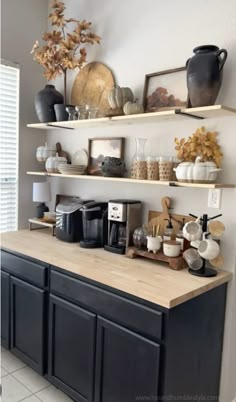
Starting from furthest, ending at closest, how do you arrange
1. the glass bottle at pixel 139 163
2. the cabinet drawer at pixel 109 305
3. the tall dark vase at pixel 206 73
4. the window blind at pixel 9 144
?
the window blind at pixel 9 144, the glass bottle at pixel 139 163, the tall dark vase at pixel 206 73, the cabinet drawer at pixel 109 305

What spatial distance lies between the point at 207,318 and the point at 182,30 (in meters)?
1.73

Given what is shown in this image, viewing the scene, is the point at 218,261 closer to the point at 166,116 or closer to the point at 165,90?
the point at 166,116

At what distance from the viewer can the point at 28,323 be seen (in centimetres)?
214

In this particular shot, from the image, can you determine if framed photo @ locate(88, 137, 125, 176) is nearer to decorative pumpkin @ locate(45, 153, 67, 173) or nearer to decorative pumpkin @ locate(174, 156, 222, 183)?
decorative pumpkin @ locate(45, 153, 67, 173)

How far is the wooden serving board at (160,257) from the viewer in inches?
72.2

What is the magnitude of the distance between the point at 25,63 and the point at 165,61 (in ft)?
4.46

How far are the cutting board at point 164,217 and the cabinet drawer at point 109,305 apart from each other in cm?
64

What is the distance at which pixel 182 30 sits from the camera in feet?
6.53

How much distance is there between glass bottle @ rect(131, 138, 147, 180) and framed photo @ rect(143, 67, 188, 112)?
230 mm

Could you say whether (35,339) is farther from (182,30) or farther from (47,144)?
(182,30)

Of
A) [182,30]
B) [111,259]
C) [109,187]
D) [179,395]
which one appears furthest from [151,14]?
[179,395]

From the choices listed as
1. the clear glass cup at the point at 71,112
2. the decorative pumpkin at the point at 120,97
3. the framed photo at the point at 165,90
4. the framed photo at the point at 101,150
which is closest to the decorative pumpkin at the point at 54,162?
the framed photo at the point at 101,150

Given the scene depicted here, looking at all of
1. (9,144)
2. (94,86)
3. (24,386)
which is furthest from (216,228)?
(9,144)

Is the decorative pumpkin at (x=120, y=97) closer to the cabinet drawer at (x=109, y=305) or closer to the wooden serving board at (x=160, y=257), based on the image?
the wooden serving board at (x=160, y=257)
